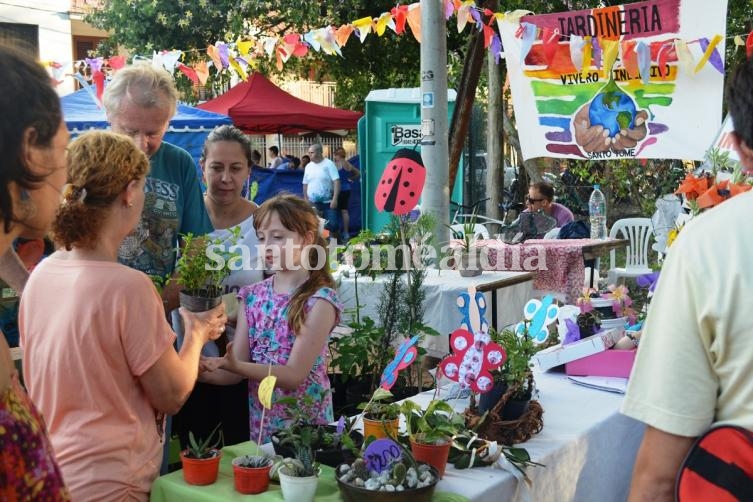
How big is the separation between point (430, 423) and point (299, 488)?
0.45 meters

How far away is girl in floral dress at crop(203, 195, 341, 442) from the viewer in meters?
2.40

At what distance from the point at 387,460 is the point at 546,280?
4647 millimetres

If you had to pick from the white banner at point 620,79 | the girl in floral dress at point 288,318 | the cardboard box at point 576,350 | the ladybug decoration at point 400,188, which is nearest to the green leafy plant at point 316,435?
the girl in floral dress at point 288,318

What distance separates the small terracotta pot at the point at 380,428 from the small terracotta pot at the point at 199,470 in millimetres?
365

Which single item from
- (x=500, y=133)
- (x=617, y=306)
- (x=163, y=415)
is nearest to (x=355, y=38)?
(x=500, y=133)

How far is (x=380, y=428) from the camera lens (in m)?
1.95

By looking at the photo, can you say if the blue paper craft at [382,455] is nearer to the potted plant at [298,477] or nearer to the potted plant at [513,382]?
the potted plant at [298,477]

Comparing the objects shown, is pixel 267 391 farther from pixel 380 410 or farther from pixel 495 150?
pixel 495 150

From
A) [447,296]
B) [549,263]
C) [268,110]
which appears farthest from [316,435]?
[268,110]

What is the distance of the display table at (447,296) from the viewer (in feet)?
15.8

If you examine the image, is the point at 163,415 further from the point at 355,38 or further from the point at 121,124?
the point at 355,38

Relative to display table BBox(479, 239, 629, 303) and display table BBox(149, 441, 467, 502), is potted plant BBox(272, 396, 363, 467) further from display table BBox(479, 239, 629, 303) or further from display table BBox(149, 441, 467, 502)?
display table BBox(479, 239, 629, 303)

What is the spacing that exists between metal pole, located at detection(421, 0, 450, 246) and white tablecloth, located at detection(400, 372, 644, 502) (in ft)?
8.65

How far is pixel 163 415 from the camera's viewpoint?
1.97 metres
